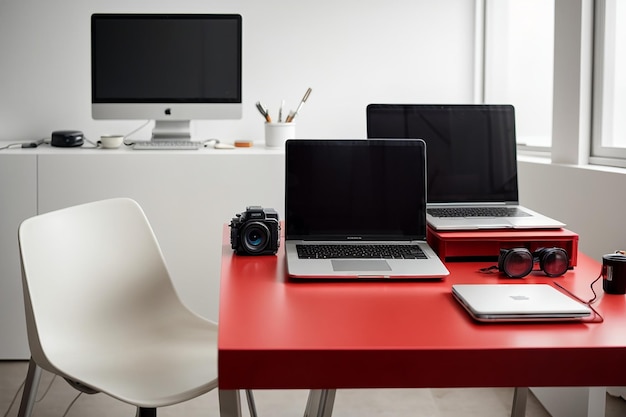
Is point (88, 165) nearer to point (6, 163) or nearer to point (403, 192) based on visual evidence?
point (6, 163)

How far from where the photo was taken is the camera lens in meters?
1.74

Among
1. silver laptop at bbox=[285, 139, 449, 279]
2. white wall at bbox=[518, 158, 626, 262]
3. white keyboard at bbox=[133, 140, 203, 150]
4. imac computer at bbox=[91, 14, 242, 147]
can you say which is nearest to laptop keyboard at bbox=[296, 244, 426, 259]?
silver laptop at bbox=[285, 139, 449, 279]

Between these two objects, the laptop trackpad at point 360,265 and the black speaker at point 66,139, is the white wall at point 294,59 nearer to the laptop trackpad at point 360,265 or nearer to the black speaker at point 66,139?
the black speaker at point 66,139

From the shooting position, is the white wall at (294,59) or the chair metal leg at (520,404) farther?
the white wall at (294,59)

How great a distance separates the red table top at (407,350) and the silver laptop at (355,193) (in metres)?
0.47

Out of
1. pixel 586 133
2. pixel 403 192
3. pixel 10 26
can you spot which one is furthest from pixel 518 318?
pixel 10 26

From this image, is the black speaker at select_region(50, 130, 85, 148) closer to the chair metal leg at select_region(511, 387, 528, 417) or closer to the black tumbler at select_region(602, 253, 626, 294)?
the chair metal leg at select_region(511, 387, 528, 417)

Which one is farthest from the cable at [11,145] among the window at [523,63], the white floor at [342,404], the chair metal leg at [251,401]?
the window at [523,63]

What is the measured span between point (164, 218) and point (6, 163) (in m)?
0.64

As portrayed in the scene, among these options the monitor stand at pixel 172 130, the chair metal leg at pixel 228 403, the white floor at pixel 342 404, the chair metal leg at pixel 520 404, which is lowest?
the white floor at pixel 342 404

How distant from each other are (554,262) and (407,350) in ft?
1.99

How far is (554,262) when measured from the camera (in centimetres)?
157

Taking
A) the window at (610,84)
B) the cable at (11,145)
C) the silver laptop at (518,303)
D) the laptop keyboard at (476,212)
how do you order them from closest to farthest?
the silver laptop at (518,303) < the laptop keyboard at (476,212) < the window at (610,84) < the cable at (11,145)

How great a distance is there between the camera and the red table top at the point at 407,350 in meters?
1.10
